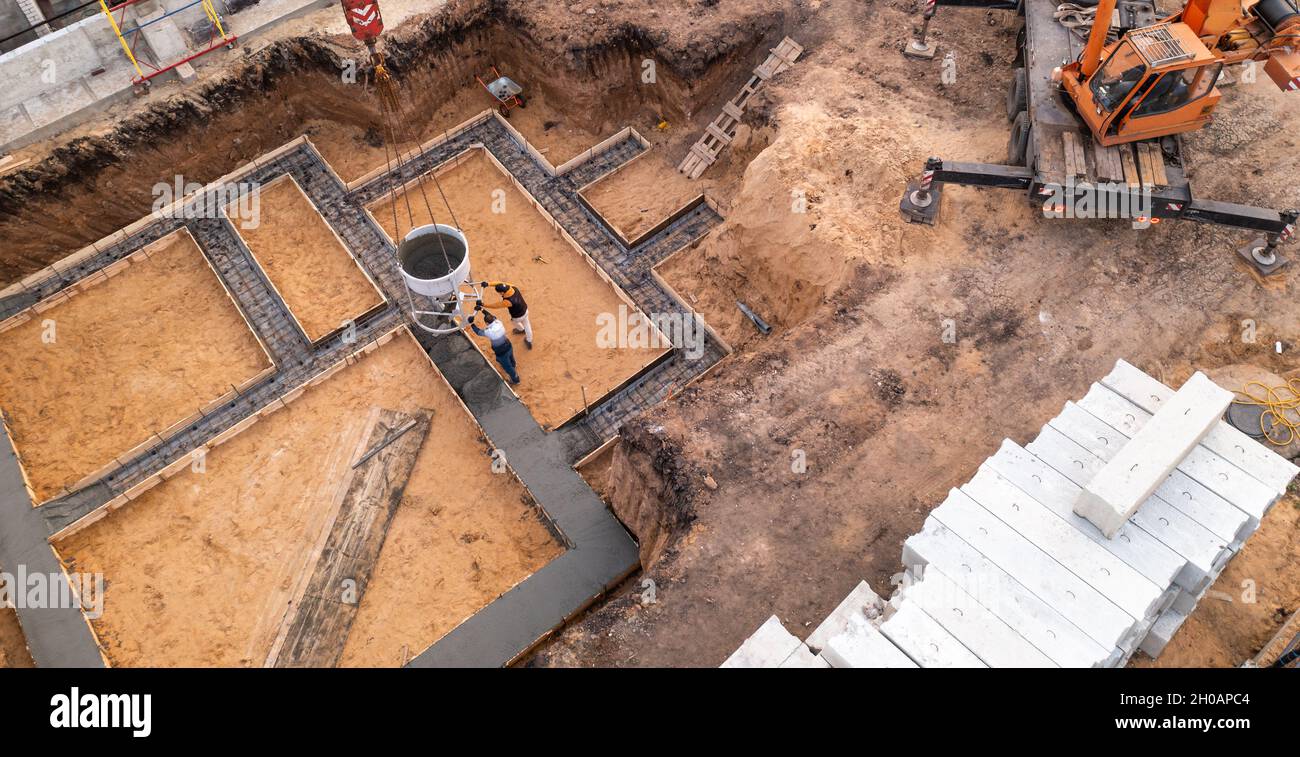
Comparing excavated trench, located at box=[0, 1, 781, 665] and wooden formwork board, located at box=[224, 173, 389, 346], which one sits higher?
excavated trench, located at box=[0, 1, 781, 665]

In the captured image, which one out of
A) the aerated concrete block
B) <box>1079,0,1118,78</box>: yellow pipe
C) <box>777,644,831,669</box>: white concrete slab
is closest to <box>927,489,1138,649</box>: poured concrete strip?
the aerated concrete block

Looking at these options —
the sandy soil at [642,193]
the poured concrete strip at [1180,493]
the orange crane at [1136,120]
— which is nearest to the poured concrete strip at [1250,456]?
the poured concrete strip at [1180,493]

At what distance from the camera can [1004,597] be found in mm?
6949

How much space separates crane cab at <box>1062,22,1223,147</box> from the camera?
1055cm

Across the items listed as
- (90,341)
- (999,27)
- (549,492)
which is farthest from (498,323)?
(999,27)

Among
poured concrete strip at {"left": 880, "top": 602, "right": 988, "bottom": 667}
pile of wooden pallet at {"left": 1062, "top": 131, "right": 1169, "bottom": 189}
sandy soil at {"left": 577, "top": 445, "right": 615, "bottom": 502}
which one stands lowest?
sandy soil at {"left": 577, "top": 445, "right": 615, "bottom": 502}

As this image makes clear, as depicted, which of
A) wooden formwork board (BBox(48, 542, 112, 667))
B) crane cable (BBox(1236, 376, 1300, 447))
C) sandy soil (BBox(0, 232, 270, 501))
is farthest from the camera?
sandy soil (BBox(0, 232, 270, 501))

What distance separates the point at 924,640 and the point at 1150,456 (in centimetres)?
264

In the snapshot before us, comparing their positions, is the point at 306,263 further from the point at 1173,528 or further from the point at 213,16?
the point at 1173,528

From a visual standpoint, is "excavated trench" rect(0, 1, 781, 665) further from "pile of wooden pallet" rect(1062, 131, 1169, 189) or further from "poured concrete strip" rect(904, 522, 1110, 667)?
"poured concrete strip" rect(904, 522, 1110, 667)

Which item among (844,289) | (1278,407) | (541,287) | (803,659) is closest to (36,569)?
(541,287)

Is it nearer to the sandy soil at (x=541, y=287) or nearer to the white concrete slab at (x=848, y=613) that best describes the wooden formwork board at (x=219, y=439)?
the sandy soil at (x=541, y=287)

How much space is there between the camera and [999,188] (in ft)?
40.1

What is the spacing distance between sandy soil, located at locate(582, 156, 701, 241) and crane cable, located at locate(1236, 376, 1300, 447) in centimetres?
897
